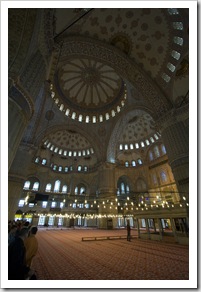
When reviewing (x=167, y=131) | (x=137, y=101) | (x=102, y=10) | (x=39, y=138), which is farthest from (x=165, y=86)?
(x=39, y=138)

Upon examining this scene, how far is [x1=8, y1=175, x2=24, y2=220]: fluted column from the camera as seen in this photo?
1075 centimetres

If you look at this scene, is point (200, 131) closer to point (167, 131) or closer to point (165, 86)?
point (167, 131)

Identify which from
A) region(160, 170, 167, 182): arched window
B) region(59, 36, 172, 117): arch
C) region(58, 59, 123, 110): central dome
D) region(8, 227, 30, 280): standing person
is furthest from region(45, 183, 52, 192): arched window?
region(8, 227, 30, 280): standing person

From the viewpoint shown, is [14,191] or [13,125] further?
[14,191]

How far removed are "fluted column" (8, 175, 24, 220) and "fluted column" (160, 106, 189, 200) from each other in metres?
12.1

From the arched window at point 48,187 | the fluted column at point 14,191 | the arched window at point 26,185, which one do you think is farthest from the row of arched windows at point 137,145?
the fluted column at point 14,191

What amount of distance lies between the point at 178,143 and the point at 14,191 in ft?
43.9

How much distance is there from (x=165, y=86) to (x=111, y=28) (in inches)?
283

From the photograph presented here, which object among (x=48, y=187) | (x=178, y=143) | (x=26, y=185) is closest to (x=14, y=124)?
(x=178, y=143)

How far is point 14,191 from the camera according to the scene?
11.6 metres

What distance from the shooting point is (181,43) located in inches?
440

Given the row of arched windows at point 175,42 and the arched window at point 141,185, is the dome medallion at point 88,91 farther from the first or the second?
the arched window at point 141,185

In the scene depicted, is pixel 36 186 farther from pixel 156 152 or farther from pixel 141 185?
pixel 156 152

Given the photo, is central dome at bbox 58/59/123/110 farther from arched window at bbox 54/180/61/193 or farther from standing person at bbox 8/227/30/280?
standing person at bbox 8/227/30/280
